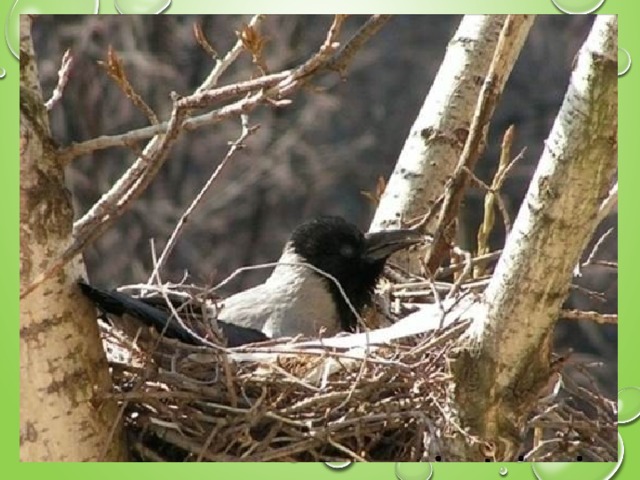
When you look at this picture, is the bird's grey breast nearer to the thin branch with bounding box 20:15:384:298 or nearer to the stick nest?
the stick nest

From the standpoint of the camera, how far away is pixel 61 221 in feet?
10.6

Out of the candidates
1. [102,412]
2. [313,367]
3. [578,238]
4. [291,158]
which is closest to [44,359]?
[102,412]

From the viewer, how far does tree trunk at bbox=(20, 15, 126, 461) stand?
320 cm

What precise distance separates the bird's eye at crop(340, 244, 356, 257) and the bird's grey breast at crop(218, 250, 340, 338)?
0.11 meters

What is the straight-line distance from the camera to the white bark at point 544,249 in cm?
305

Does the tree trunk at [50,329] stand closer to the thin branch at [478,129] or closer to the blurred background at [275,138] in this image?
the thin branch at [478,129]

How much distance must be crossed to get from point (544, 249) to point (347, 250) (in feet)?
5.69

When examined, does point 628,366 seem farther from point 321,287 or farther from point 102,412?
point 321,287

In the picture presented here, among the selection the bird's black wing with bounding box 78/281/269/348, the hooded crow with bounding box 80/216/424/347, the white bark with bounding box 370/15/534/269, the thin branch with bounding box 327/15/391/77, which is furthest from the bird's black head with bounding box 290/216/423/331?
the thin branch with bounding box 327/15/391/77

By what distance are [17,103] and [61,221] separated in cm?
27

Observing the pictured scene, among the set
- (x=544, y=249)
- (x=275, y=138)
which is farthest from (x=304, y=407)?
(x=275, y=138)

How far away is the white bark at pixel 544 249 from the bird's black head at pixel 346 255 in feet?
4.36

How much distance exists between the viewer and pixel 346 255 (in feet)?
15.8

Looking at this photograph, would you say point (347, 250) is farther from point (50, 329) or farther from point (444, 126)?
point (50, 329)
